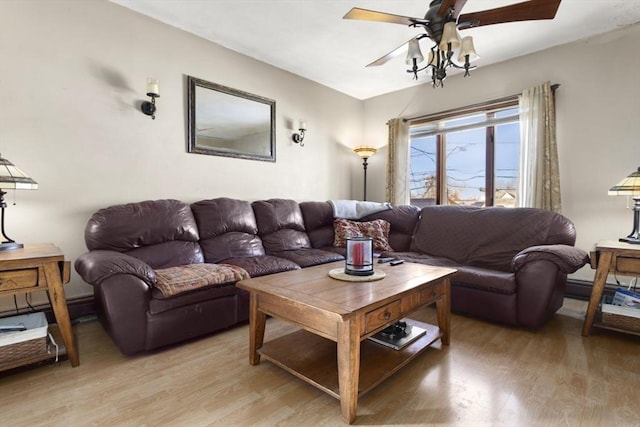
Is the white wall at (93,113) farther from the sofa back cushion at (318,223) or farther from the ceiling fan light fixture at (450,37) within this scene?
the ceiling fan light fixture at (450,37)

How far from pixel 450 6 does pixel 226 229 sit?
2360 millimetres

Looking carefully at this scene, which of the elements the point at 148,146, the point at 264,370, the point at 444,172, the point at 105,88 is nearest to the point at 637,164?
the point at 444,172

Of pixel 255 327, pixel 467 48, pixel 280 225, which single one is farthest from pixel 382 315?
pixel 280 225

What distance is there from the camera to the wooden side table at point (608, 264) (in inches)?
83.6

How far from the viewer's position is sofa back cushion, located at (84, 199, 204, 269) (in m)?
2.30

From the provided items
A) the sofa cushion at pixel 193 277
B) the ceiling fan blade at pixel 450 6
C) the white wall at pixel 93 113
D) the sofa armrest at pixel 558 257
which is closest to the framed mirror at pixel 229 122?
the white wall at pixel 93 113

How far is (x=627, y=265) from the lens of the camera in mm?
2146

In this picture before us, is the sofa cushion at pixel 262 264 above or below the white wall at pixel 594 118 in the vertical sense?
below

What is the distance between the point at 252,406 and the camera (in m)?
1.47

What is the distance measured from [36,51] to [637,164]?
4955 millimetres

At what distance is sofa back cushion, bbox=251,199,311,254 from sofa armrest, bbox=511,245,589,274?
1979 millimetres

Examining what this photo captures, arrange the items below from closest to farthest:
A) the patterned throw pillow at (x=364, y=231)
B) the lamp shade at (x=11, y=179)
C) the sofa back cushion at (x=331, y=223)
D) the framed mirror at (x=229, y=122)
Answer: the lamp shade at (x=11, y=179) → the framed mirror at (x=229, y=122) → the patterned throw pillow at (x=364, y=231) → the sofa back cushion at (x=331, y=223)

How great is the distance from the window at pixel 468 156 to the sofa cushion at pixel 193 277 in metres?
2.98

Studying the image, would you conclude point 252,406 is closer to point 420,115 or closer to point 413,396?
point 413,396
